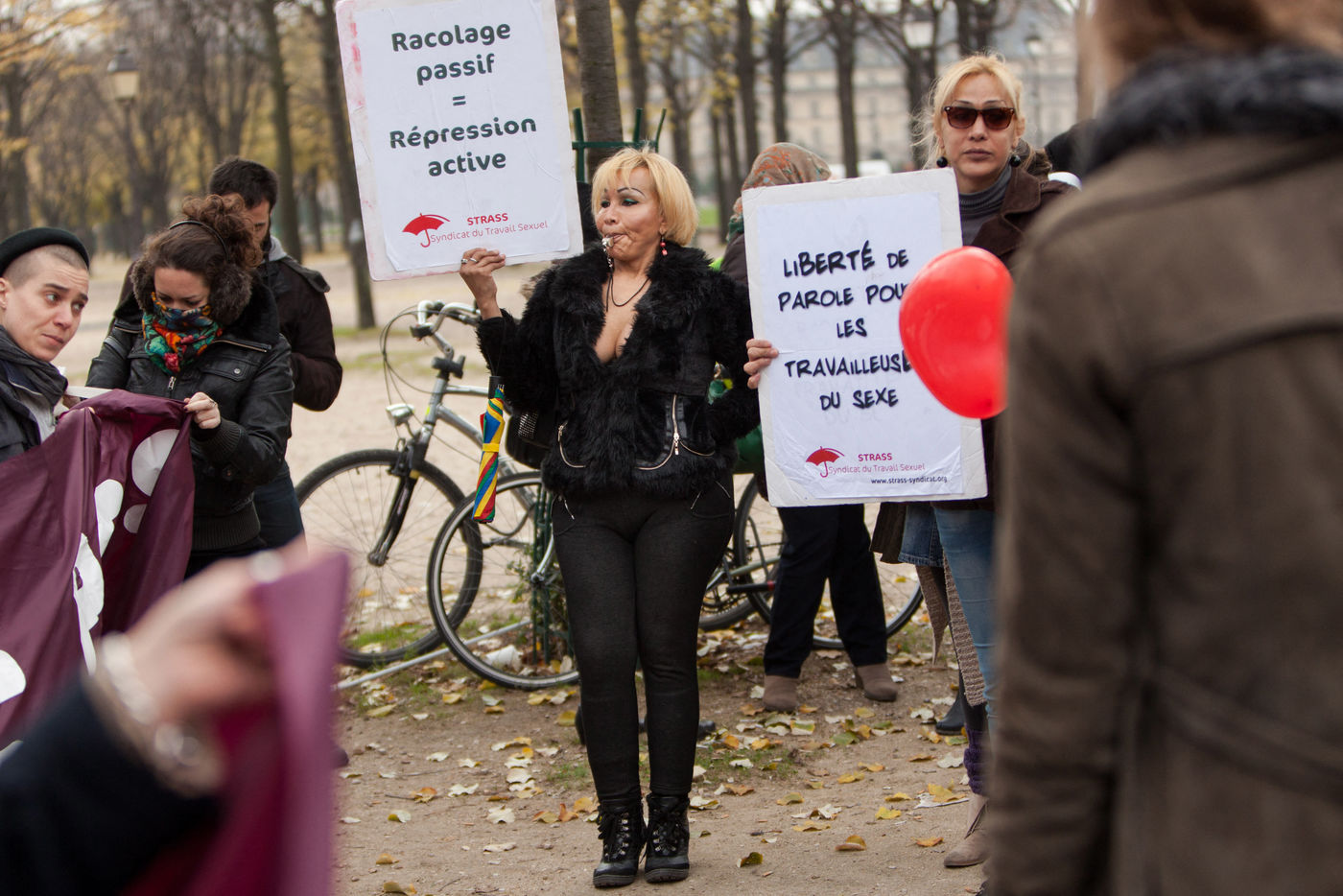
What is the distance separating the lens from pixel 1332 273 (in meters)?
1.32

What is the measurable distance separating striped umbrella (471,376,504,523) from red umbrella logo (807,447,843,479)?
1.37m

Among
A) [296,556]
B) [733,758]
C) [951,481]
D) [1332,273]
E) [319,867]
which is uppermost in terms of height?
[1332,273]

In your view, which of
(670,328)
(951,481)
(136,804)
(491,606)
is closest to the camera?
(136,804)

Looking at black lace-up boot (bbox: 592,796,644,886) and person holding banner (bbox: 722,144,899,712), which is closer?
black lace-up boot (bbox: 592,796,644,886)

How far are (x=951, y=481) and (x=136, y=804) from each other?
2.98m

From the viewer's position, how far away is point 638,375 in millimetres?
4176

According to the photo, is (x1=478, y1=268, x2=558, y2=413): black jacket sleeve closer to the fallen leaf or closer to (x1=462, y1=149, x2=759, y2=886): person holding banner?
(x1=462, y1=149, x2=759, y2=886): person holding banner

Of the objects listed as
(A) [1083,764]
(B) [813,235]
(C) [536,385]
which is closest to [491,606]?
(C) [536,385]

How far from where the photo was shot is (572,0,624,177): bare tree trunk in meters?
5.96

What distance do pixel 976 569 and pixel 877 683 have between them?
2.20 metres

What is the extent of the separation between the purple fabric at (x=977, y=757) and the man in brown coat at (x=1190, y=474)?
269 cm

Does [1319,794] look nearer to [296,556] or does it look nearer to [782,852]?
[296,556]

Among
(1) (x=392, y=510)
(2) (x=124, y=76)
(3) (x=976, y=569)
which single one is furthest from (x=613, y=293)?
(2) (x=124, y=76)

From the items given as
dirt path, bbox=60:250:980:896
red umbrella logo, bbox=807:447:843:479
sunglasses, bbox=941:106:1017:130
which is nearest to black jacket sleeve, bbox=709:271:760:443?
red umbrella logo, bbox=807:447:843:479
